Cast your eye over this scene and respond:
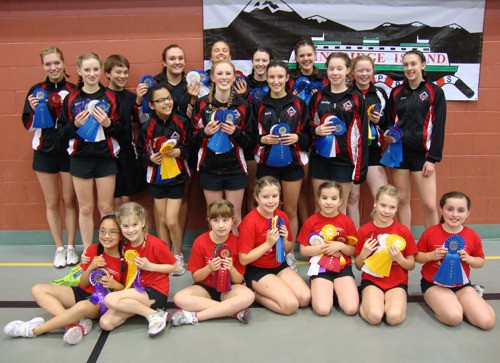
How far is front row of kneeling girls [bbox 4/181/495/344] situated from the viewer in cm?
271

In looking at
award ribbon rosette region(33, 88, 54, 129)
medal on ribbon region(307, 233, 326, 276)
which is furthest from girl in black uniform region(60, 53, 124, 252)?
medal on ribbon region(307, 233, 326, 276)

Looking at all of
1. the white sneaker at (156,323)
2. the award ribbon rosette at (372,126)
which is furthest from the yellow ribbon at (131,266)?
the award ribbon rosette at (372,126)

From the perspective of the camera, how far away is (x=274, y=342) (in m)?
2.58

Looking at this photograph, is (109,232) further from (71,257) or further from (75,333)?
(71,257)

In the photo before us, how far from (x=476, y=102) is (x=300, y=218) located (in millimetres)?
2037

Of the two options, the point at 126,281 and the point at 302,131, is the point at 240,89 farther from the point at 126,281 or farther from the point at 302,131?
the point at 126,281

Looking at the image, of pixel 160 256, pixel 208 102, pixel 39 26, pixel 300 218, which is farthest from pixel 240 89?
pixel 39 26

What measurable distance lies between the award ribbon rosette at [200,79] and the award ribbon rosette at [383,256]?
1838 millimetres

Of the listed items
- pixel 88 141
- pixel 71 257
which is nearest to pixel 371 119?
pixel 88 141

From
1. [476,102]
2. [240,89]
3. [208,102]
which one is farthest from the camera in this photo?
[476,102]

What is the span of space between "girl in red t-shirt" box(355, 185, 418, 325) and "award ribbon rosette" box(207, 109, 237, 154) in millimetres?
1167

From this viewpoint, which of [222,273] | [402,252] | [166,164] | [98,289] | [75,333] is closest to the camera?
[75,333]

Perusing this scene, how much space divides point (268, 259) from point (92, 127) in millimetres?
1675

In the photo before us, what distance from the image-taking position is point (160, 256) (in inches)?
112
